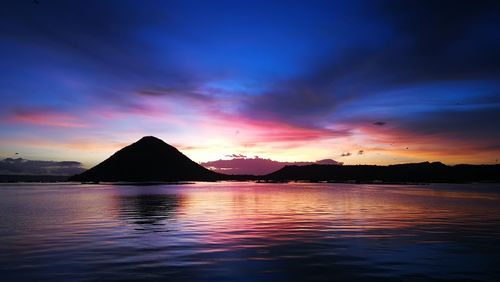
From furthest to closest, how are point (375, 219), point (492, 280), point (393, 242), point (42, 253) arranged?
1. point (375, 219)
2. point (393, 242)
3. point (42, 253)
4. point (492, 280)

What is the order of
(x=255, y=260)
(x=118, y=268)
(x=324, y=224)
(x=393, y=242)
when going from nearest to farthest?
(x=118, y=268) < (x=255, y=260) < (x=393, y=242) < (x=324, y=224)

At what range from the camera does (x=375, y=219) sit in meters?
49.1

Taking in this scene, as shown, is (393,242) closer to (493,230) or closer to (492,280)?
(492,280)

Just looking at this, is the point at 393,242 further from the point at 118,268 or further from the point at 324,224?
the point at 118,268

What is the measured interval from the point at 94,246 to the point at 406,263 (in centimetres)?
2101

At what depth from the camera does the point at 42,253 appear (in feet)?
88.7

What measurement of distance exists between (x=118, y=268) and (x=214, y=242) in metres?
10.2

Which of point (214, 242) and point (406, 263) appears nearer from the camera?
point (406, 263)

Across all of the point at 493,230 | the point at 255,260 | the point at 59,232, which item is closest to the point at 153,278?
the point at 255,260

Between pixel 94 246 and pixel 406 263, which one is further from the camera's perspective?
pixel 94 246

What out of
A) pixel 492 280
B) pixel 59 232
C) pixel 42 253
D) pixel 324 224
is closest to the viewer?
pixel 492 280

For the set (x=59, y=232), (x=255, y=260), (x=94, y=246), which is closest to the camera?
(x=255, y=260)

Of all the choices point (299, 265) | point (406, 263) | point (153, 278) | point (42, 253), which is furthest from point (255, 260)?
point (42, 253)

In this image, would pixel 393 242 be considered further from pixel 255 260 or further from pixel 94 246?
pixel 94 246
